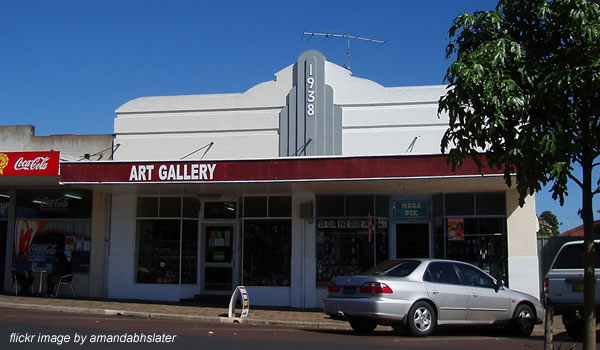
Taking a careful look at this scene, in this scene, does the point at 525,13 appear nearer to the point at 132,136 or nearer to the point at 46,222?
the point at 132,136

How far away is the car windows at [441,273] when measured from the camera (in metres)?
12.4

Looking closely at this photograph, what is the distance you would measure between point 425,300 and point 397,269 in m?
0.83

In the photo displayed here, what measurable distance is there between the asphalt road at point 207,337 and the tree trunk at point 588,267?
139 inches

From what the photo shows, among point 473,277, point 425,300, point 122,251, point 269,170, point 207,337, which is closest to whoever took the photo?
point 207,337

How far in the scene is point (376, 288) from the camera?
38.3 ft

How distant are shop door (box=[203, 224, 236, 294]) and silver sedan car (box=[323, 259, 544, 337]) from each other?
23.8 feet

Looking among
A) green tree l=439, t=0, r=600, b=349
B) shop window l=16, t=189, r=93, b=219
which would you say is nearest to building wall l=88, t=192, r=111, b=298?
shop window l=16, t=189, r=93, b=219

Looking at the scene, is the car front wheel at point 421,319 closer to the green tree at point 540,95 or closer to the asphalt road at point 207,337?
the asphalt road at point 207,337

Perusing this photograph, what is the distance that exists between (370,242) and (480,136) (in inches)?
435

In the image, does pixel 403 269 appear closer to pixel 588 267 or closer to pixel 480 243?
pixel 588 267

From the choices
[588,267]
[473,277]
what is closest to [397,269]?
[473,277]

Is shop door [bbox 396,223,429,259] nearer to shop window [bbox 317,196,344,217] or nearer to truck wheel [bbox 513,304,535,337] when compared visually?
shop window [bbox 317,196,344,217]

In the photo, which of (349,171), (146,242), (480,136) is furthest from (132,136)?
(480,136)

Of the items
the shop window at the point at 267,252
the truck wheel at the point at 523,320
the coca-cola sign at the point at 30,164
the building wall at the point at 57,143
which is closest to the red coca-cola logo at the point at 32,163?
the coca-cola sign at the point at 30,164
